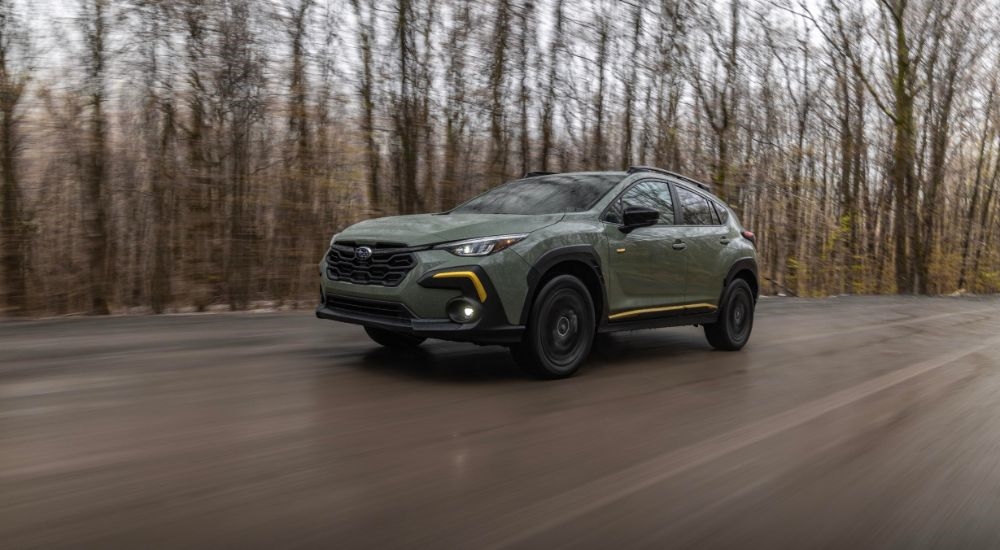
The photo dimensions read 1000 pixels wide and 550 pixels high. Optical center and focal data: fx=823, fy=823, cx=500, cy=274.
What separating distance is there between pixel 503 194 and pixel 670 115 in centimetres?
943

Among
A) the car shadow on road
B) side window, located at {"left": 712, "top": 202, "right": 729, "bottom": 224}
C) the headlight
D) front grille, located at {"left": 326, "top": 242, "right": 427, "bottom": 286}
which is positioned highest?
side window, located at {"left": 712, "top": 202, "right": 729, "bottom": 224}

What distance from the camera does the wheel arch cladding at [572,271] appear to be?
5738 millimetres

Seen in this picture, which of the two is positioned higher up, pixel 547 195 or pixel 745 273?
pixel 547 195

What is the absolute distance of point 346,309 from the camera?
604 cm

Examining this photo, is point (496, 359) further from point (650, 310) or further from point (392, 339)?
point (650, 310)

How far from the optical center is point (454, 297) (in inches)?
218

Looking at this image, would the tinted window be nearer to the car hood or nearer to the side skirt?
the car hood

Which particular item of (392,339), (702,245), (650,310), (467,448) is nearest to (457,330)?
(467,448)

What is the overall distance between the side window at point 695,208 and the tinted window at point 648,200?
206mm

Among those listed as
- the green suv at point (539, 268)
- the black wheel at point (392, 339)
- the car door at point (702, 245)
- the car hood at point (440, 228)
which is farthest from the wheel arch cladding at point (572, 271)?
the black wheel at point (392, 339)

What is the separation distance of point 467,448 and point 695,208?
14.0 feet

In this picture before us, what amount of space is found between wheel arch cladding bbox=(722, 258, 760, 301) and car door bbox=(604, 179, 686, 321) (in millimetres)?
903

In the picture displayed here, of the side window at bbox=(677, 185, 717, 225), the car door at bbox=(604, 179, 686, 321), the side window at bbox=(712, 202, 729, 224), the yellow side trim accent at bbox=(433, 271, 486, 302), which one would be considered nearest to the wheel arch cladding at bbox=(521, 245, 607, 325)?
the car door at bbox=(604, 179, 686, 321)

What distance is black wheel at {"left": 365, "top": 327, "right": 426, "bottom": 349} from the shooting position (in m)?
6.89
